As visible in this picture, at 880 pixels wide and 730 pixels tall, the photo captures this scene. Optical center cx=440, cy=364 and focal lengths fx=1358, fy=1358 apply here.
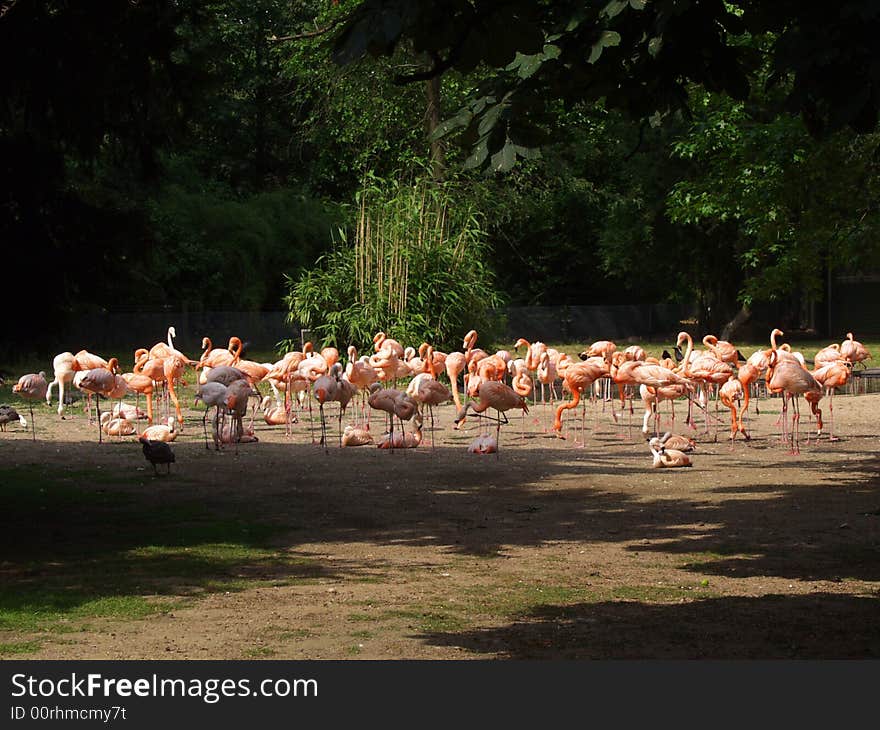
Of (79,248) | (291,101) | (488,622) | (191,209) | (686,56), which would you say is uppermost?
(291,101)

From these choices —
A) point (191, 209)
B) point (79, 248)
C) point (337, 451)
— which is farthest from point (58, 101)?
point (191, 209)

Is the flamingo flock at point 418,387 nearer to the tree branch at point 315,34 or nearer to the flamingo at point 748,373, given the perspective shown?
the flamingo at point 748,373

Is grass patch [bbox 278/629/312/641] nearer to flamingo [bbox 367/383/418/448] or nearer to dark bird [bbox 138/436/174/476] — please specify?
dark bird [bbox 138/436/174/476]

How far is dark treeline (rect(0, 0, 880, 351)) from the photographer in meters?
8.53

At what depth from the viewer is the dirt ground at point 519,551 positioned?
673 cm

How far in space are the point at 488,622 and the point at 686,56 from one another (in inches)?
121

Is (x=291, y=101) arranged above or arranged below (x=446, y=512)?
above

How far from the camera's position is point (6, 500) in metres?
11.4

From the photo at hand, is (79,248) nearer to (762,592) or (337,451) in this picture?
(762,592)

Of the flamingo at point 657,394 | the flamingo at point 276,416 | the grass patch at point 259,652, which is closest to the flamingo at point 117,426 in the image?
the flamingo at point 276,416

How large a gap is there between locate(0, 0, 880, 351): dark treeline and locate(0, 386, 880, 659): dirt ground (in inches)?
90.7

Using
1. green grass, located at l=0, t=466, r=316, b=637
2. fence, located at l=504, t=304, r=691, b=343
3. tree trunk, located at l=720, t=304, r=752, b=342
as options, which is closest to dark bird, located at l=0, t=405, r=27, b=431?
green grass, located at l=0, t=466, r=316, b=637

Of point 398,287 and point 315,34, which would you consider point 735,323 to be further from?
point 315,34

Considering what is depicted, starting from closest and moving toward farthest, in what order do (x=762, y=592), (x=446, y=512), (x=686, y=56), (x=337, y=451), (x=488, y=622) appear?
(x=686, y=56), (x=488, y=622), (x=762, y=592), (x=446, y=512), (x=337, y=451)
